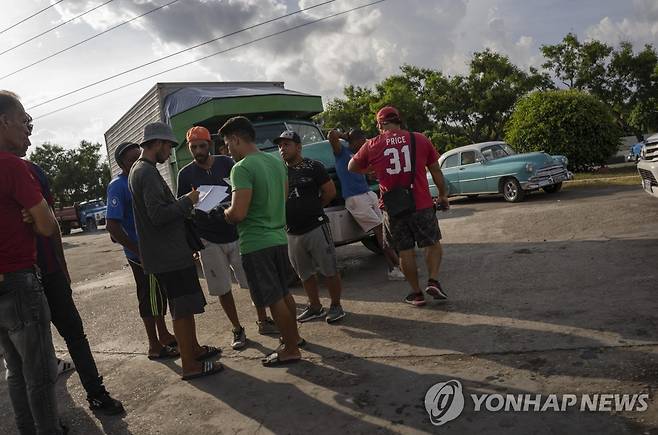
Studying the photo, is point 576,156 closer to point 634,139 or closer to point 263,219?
point 263,219

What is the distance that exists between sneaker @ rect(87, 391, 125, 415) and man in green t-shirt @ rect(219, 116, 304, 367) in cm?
116

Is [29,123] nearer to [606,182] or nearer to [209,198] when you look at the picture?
[209,198]

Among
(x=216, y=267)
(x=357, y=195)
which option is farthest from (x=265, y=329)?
(x=357, y=195)

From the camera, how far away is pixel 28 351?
2912 mm

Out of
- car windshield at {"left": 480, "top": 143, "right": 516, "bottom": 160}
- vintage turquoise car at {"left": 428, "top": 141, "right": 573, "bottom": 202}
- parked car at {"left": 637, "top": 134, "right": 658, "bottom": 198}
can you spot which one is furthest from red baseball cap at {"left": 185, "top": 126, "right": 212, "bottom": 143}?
car windshield at {"left": 480, "top": 143, "right": 516, "bottom": 160}

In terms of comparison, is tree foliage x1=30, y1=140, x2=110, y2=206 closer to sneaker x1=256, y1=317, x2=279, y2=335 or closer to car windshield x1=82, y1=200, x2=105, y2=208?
car windshield x1=82, y1=200, x2=105, y2=208

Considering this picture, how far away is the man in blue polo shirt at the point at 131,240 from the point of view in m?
4.64

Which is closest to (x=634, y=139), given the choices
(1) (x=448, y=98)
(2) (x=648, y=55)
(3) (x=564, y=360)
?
(2) (x=648, y=55)

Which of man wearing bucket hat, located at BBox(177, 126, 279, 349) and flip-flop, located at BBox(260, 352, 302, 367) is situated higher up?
man wearing bucket hat, located at BBox(177, 126, 279, 349)

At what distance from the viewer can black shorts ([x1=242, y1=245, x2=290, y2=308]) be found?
13.0 feet

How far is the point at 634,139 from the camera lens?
127 feet

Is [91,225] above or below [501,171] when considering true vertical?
above

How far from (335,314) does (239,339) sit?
0.98 m

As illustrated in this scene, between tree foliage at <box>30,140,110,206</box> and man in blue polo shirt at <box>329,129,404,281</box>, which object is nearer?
man in blue polo shirt at <box>329,129,404,281</box>
